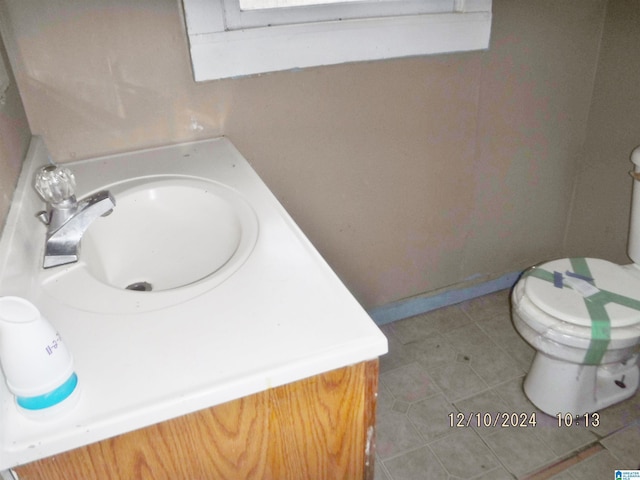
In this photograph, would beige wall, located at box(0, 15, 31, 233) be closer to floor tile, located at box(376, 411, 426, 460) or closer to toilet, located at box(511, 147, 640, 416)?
floor tile, located at box(376, 411, 426, 460)

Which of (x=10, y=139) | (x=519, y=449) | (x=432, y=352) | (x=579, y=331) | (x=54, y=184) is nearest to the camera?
(x=54, y=184)

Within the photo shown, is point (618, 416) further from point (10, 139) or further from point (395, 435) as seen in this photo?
point (10, 139)

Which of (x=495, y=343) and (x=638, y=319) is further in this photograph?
(x=495, y=343)

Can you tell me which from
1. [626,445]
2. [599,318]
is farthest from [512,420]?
[599,318]

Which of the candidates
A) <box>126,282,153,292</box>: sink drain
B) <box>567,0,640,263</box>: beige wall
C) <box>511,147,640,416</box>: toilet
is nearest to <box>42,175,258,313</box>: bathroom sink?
<box>126,282,153,292</box>: sink drain

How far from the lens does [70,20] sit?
1.16 metres

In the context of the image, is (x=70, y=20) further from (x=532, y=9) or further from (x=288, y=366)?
(x=532, y=9)

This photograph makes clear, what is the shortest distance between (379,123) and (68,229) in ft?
3.45

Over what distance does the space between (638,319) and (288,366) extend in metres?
1.19

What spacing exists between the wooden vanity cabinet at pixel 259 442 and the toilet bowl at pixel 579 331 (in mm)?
895

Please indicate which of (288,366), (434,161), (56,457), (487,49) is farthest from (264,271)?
(487,49)

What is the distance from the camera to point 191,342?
0.67 metres

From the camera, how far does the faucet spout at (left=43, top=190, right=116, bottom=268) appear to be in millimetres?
821

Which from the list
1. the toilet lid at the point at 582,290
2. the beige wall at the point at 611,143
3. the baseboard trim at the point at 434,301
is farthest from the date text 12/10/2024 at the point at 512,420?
the beige wall at the point at 611,143
